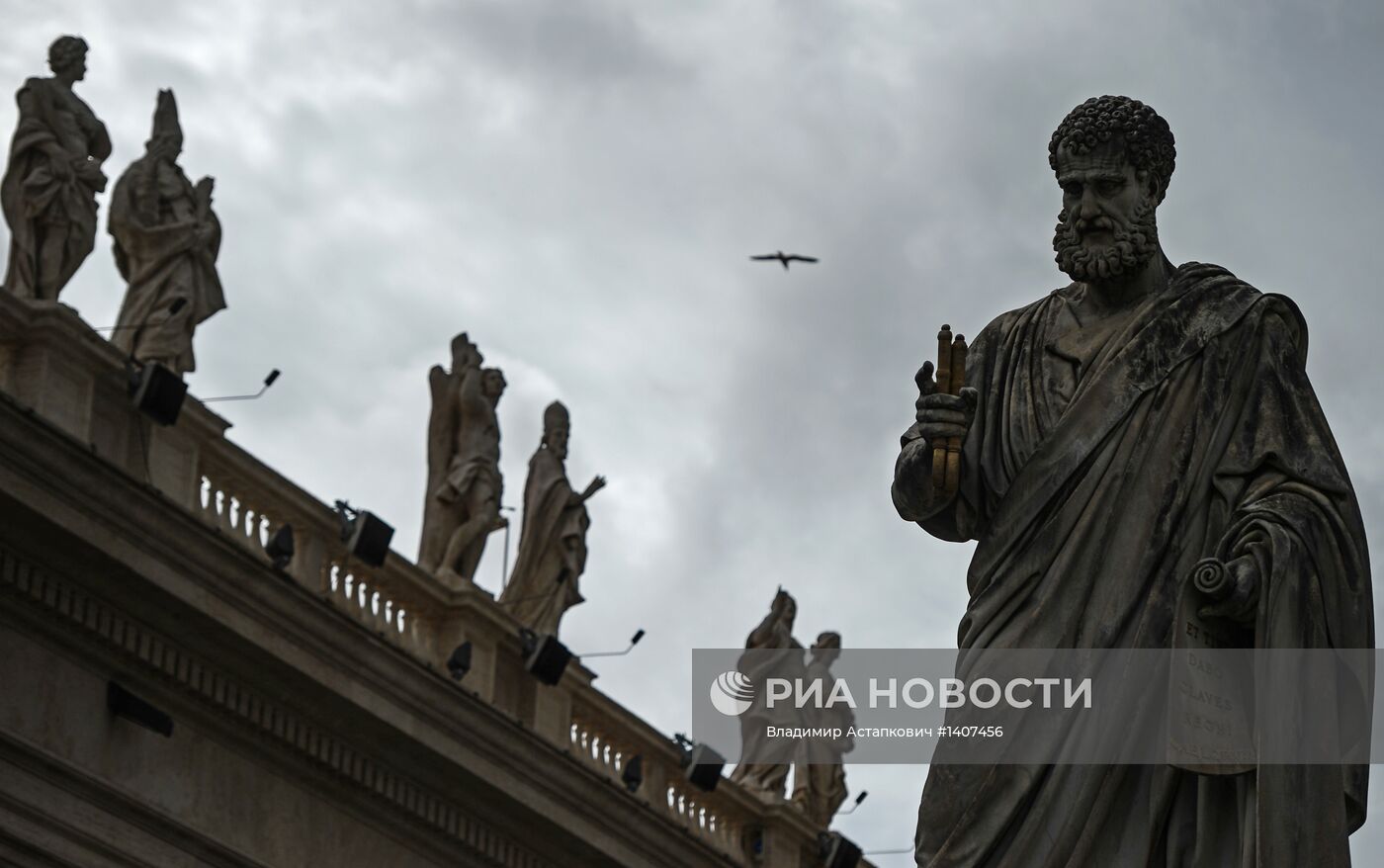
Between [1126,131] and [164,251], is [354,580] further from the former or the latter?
[1126,131]

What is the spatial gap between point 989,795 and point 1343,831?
27.1 inches

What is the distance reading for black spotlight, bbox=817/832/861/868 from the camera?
2916 centimetres

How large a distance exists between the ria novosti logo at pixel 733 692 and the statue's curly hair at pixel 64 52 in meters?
9.71

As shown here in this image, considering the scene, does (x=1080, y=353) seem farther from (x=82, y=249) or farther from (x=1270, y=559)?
(x=82, y=249)

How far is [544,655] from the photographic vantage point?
25312 mm

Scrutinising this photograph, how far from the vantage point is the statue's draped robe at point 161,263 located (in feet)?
72.7

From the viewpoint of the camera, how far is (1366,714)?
581cm

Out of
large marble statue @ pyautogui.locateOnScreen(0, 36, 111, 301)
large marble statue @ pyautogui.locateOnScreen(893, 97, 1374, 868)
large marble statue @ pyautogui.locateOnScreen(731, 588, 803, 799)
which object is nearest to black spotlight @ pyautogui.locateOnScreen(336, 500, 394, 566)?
large marble statue @ pyautogui.locateOnScreen(0, 36, 111, 301)

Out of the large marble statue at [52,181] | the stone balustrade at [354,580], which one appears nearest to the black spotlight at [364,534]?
the stone balustrade at [354,580]

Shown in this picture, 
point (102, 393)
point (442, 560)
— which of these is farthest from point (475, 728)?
point (102, 393)

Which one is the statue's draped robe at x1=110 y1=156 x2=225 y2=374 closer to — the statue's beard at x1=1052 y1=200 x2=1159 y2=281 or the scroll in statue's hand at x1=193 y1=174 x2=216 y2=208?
the scroll in statue's hand at x1=193 y1=174 x2=216 y2=208

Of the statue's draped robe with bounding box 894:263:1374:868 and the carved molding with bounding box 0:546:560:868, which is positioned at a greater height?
the carved molding with bounding box 0:546:560:868

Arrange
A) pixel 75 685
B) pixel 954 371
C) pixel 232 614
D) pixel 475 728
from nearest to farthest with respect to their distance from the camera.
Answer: pixel 954 371 → pixel 75 685 → pixel 232 614 → pixel 475 728

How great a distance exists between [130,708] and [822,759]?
11493 millimetres
